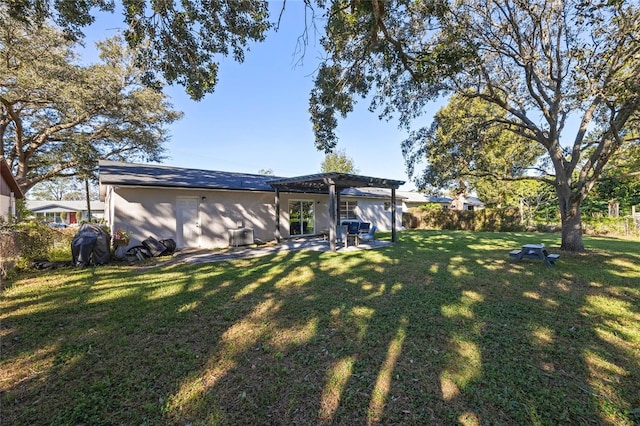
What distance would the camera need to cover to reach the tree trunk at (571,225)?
9.62 meters

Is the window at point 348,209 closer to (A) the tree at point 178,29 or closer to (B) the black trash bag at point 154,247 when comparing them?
(B) the black trash bag at point 154,247

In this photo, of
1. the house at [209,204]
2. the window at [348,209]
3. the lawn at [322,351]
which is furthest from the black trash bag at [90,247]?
the window at [348,209]

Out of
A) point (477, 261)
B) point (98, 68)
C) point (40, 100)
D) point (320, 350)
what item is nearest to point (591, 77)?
point (477, 261)

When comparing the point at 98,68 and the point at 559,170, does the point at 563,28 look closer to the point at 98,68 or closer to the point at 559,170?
the point at 559,170

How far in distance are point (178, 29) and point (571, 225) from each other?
12765 millimetres

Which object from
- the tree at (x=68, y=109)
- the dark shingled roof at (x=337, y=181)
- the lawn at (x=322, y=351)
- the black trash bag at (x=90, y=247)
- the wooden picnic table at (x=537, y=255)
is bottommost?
the lawn at (x=322, y=351)

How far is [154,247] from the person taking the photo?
9.86 meters

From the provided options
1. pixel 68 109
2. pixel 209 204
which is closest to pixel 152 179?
pixel 209 204

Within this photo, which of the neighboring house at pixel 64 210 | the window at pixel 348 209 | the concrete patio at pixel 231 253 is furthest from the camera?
the neighboring house at pixel 64 210

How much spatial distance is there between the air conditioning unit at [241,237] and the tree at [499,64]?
21.1 feet

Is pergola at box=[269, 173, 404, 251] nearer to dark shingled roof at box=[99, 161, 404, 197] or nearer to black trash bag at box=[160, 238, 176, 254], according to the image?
dark shingled roof at box=[99, 161, 404, 197]

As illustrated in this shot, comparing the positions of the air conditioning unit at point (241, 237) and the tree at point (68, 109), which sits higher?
the tree at point (68, 109)

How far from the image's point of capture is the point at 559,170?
971cm

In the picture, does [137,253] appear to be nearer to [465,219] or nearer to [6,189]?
[6,189]
